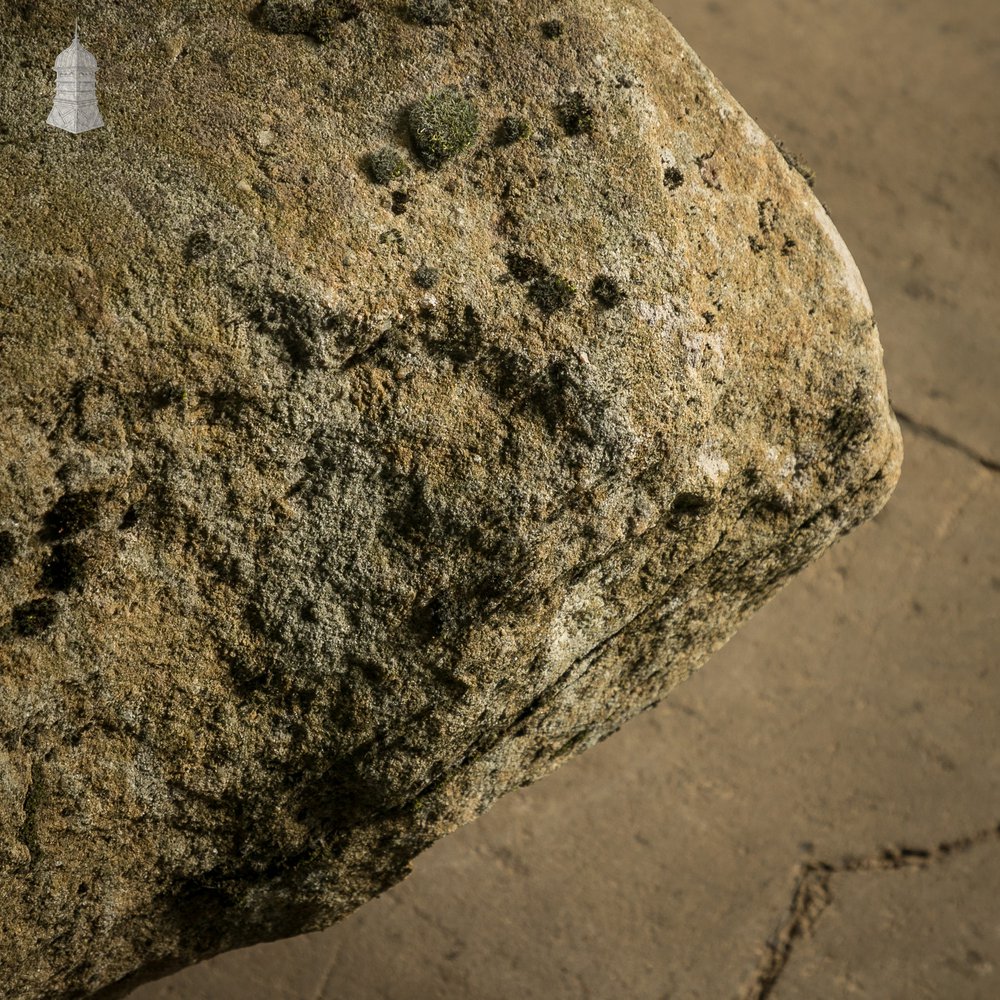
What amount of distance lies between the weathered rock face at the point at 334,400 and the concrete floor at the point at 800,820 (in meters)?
1.55

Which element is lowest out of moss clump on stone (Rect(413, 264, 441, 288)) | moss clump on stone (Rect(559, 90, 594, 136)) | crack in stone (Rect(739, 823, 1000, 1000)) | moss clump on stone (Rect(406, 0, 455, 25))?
crack in stone (Rect(739, 823, 1000, 1000))

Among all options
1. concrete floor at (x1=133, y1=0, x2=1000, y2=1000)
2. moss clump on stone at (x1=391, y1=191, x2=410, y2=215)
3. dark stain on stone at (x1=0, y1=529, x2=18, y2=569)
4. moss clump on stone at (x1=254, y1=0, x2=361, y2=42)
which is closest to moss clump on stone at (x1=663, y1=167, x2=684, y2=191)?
moss clump on stone at (x1=391, y1=191, x2=410, y2=215)

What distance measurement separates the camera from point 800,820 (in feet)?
13.4

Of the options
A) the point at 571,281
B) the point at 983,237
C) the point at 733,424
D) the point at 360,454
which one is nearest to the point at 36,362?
the point at 360,454

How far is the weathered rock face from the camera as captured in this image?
2.03 m

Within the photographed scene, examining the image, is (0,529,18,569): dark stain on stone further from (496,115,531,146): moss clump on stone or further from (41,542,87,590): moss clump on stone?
(496,115,531,146): moss clump on stone

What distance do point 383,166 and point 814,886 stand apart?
2997 millimetres

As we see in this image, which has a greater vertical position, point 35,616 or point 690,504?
point 690,504

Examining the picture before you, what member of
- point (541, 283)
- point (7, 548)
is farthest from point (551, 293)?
point (7, 548)

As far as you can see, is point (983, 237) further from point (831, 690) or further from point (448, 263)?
point (448, 263)

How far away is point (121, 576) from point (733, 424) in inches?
48.3

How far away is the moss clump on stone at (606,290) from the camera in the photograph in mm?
2184

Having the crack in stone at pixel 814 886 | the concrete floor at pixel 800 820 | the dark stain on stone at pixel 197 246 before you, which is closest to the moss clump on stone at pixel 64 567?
the dark stain on stone at pixel 197 246

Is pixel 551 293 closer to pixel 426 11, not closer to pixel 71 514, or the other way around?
pixel 426 11
